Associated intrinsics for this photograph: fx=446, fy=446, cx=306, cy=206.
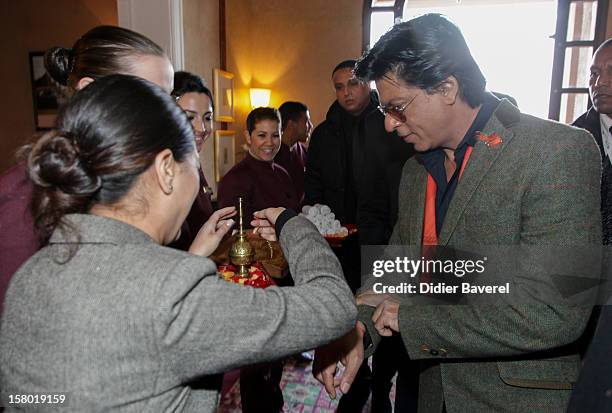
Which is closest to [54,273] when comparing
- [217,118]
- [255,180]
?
[255,180]

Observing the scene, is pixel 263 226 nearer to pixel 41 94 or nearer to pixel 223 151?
pixel 223 151

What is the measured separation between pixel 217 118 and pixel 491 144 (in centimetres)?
437

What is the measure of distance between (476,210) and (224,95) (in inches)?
182

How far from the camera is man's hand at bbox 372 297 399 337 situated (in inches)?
47.6

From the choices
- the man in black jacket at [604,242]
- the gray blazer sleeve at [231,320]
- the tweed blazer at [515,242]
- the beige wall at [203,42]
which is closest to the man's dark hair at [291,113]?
the beige wall at [203,42]

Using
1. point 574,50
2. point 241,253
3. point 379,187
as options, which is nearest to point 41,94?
point 379,187

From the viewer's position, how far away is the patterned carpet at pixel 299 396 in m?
2.85

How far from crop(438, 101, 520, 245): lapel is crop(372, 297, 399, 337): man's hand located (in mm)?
233

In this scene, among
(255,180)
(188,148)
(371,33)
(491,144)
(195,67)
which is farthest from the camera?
(371,33)

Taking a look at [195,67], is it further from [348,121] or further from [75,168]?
[75,168]

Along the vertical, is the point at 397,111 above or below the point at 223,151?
above

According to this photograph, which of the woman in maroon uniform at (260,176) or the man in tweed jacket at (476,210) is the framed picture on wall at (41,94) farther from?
the man in tweed jacket at (476,210)

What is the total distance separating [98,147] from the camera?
2.52ft

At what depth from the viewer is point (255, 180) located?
10.4ft
